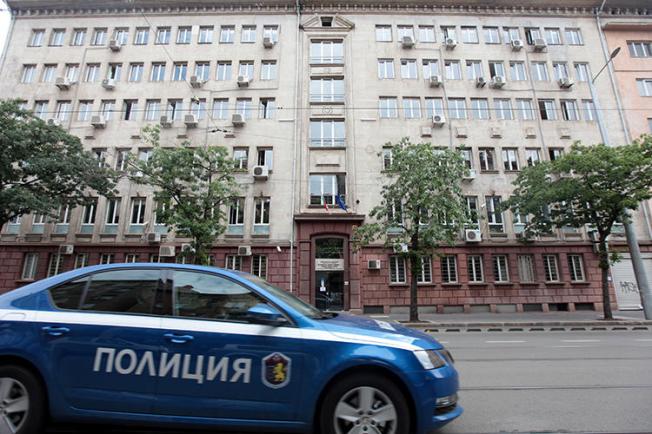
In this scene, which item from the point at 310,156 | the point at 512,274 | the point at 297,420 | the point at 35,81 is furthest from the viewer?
the point at 35,81

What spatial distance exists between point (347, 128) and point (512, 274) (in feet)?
45.6

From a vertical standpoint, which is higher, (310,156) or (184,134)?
(184,134)

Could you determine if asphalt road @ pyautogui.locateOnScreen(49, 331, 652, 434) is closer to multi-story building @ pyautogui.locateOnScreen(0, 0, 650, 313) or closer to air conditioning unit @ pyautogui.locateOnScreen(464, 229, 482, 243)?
air conditioning unit @ pyautogui.locateOnScreen(464, 229, 482, 243)

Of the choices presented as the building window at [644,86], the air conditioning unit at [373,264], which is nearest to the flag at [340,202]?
the air conditioning unit at [373,264]

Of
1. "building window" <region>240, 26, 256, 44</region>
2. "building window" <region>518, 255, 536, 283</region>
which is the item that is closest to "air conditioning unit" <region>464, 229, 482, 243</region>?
"building window" <region>518, 255, 536, 283</region>

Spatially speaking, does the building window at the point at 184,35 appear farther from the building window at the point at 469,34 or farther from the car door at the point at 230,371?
the car door at the point at 230,371

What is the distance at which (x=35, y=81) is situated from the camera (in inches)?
912

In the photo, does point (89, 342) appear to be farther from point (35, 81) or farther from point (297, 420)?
point (35, 81)

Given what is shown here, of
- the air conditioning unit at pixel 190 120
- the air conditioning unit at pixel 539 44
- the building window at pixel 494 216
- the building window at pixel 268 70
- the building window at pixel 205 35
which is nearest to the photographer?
the building window at pixel 494 216

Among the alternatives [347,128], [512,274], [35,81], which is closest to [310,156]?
[347,128]

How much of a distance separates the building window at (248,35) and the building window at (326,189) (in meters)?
11.6

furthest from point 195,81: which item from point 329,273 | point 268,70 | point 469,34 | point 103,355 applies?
point 103,355

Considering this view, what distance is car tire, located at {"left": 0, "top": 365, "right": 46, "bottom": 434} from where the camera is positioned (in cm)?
277

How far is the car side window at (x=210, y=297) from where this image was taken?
3.04 metres
